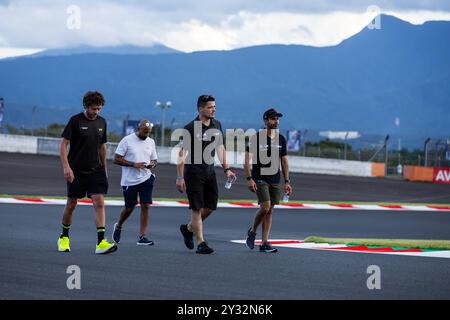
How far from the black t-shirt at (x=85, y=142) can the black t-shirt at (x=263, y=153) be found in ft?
6.94

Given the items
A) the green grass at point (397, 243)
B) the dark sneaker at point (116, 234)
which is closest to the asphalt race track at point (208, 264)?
the dark sneaker at point (116, 234)

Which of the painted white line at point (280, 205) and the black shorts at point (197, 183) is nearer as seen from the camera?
the black shorts at point (197, 183)

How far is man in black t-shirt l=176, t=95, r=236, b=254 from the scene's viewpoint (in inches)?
467

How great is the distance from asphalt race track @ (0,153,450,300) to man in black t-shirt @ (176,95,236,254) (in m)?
0.54

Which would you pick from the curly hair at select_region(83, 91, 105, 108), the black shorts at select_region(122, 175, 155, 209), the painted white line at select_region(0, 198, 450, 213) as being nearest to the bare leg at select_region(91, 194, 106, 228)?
the curly hair at select_region(83, 91, 105, 108)

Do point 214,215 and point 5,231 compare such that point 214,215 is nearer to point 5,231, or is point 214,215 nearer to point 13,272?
point 5,231

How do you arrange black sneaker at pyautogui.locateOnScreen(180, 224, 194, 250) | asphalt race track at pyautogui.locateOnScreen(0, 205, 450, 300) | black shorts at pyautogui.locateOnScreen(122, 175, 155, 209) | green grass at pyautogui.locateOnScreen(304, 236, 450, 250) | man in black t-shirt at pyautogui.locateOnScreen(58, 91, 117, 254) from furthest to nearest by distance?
green grass at pyautogui.locateOnScreen(304, 236, 450, 250) → black shorts at pyautogui.locateOnScreen(122, 175, 155, 209) → black sneaker at pyautogui.locateOnScreen(180, 224, 194, 250) → man in black t-shirt at pyautogui.locateOnScreen(58, 91, 117, 254) → asphalt race track at pyautogui.locateOnScreen(0, 205, 450, 300)

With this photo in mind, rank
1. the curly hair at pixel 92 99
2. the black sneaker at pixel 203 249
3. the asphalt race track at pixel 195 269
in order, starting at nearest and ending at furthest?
the asphalt race track at pixel 195 269 < the curly hair at pixel 92 99 < the black sneaker at pixel 203 249

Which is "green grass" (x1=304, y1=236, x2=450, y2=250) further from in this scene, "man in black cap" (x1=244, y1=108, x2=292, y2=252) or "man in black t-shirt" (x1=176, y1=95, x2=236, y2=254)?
"man in black t-shirt" (x1=176, y1=95, x2=236, y2=254)

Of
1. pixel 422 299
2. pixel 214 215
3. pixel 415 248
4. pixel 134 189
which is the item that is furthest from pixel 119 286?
pixel 214 215

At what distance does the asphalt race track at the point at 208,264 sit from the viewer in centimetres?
857

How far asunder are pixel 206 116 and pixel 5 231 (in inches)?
156

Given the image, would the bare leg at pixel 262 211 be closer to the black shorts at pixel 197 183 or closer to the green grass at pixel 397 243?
the black shorts at pixel 197 183
